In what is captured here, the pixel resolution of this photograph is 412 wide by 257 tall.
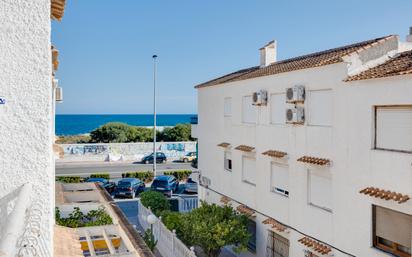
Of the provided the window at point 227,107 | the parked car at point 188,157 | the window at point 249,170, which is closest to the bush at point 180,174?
the parked car at point 188,157

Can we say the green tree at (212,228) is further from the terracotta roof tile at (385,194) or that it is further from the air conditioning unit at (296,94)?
the terracotta roof tile at (385,194)

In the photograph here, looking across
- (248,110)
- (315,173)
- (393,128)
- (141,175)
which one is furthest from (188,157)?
(393,128)

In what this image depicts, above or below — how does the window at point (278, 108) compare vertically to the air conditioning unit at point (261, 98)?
below

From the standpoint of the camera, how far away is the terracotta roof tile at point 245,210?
18252 millimetres

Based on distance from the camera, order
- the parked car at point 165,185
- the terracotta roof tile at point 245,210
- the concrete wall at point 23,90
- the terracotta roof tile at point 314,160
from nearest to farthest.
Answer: the concrete wall at point 23,90
the terracotta roof tile at point 314,160
the terracotta roof tile at point 245,210
the parked car at point 165,185

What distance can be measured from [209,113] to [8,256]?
22178 mm

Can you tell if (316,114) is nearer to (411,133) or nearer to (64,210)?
(411,133)

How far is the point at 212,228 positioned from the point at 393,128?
832 centimetres

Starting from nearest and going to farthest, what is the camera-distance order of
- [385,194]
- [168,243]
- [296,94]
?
[385,194], [296,94], [168,243]

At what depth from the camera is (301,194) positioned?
1490 centimetres

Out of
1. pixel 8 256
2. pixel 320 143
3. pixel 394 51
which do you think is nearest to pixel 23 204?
pixel 8 256

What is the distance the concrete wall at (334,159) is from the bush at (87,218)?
727cm

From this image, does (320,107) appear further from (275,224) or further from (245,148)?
(245,148)

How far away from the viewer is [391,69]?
1163cm
